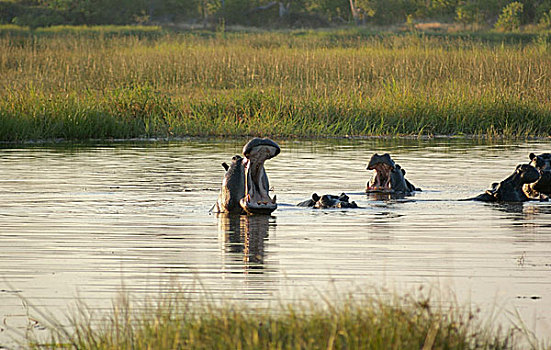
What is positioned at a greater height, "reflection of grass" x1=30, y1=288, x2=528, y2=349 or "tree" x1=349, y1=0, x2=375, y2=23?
"tree" x1=349, y1=0, x2=375, y2=23

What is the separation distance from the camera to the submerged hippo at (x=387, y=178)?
1033 centimetres

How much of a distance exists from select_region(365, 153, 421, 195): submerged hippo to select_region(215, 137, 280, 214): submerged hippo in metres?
1.89

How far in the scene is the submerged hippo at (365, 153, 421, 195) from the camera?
33.9 feet

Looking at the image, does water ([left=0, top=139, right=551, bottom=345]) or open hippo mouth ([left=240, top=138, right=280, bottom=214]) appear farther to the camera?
open hippo mouth ([left=240, top=138, right=280, bottom=214])

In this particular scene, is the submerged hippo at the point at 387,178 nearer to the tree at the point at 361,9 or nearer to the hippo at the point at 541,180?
the hippo at the point at 541,180

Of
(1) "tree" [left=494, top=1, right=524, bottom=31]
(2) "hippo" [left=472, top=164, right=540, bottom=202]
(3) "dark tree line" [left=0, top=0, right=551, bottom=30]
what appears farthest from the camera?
(3) "dark tree line" [left=0, top=0, right=551, bottom=30]

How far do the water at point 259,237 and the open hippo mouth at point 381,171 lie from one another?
8.1 inches

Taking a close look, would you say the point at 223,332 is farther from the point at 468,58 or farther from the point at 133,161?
the point at 468,58

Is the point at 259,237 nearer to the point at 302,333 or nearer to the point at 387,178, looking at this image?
the point at 387,178

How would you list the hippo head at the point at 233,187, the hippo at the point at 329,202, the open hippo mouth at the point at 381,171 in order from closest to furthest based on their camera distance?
1. the hippo head at the point at 233,187
2. the hippo at the point at 329,202
3. the open hippo mouth at the point at 381,171

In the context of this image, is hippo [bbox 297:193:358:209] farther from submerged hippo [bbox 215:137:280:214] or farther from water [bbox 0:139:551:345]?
submerged hippo [bbox 215:137:280:214]

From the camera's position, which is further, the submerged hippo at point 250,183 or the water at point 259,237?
the submerged hippo at point 250,183

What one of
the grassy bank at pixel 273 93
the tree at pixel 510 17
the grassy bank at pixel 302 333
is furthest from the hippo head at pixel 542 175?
the tree at pixel 510 17

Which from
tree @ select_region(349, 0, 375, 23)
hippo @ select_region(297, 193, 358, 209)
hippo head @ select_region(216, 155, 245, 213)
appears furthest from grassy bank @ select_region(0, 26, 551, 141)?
tree @ select_region(349, 0, 375, 23)
